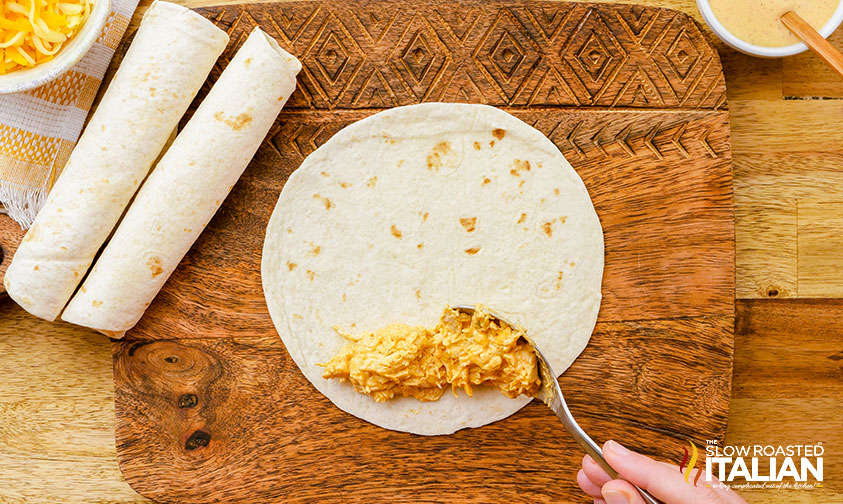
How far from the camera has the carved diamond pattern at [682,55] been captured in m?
2.30

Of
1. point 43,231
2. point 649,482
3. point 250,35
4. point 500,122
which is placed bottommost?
point 43,231

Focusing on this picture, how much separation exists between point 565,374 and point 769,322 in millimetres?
946

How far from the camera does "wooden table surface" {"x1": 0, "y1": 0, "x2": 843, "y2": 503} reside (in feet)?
7.86

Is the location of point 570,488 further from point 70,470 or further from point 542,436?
point 70,470

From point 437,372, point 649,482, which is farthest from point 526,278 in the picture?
point 649,482

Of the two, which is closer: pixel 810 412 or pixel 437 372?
pixel 437 372

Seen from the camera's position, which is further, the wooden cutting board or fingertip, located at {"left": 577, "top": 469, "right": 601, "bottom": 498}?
the wooden cutting board

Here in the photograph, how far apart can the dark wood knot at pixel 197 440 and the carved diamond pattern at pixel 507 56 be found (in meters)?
1.86

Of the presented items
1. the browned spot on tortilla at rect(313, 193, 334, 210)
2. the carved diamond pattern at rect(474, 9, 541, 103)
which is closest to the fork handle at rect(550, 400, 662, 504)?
the browned spot on tortilla at rect(313, 193, 334, 210)

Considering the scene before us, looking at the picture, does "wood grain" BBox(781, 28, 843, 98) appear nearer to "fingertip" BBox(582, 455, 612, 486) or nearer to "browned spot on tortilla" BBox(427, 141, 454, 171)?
"browned spot on tortilla" BBox(427, 141, 454, 171)

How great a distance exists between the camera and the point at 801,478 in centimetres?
243

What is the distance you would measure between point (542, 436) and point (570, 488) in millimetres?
242

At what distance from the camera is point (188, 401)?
7.50ft

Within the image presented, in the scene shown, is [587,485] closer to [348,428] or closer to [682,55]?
[348,428]
